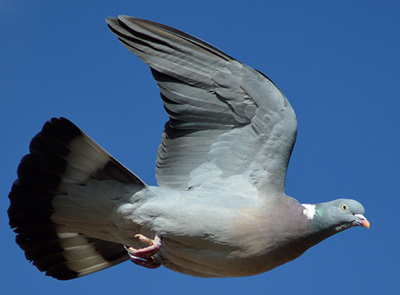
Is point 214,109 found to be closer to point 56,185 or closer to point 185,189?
point 185,189

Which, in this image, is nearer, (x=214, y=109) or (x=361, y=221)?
(x=361, y=221)

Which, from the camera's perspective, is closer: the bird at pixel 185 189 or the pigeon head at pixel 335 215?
the bird at pixel 185 189

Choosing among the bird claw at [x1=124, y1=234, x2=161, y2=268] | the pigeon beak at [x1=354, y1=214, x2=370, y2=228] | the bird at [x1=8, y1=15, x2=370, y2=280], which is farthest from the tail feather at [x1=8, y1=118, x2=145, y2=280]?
the pigeon beak at [x1=354, y1=214, x2=370, y2=228]

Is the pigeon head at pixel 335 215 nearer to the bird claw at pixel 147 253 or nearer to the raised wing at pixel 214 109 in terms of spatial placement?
the raised wing at pixel 214 109

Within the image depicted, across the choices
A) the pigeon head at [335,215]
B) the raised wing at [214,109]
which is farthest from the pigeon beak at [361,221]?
the raised wing at [214,109]

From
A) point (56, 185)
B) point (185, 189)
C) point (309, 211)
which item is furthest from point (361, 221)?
point (56, 185)

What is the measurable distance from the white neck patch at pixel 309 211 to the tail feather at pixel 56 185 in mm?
1588

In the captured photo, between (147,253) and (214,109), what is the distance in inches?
62.9

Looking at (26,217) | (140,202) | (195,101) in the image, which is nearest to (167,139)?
(195,101)

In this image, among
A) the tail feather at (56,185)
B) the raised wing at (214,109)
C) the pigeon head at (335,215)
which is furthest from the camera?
the raised wing at (214,109)

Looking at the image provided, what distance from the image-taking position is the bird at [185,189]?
5496 millimetres

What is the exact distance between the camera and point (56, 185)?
5.61 m

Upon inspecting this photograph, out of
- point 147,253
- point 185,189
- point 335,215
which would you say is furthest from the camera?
point 185,189

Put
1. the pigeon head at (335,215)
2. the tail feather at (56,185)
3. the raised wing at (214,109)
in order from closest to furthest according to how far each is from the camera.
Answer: the tail feather at (56,185)
the pigeon head at (335,215)
the raised wing at (214,109)
